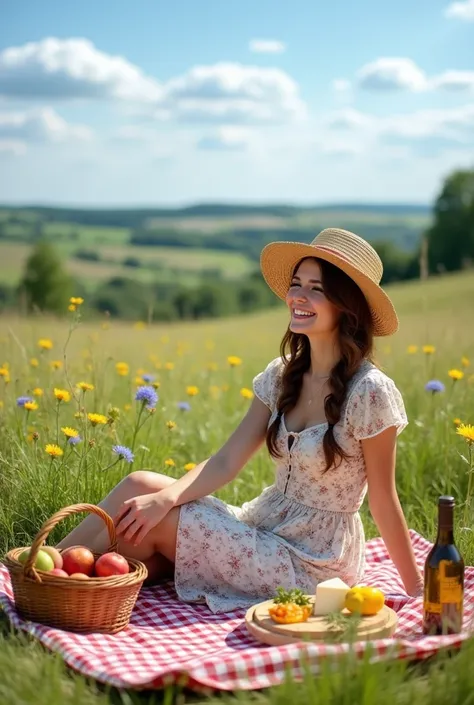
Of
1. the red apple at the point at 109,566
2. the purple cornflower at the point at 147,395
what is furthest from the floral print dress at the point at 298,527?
the purple cornflower at the point at 147,395

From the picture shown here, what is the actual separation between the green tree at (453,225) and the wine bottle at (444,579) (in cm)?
4207

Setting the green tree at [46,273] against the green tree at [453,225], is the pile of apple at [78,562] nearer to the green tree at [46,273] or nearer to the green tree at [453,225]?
the green tree at [453,225]

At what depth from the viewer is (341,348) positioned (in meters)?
4.02

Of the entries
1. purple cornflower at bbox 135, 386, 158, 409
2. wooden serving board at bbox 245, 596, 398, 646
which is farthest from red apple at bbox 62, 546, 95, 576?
purple cornflower at bbox 135, 386, 158, 409

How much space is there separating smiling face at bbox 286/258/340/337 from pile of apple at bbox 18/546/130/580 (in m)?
1.16

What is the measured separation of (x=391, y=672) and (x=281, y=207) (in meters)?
88.2

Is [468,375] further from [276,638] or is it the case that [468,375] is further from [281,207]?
[281,207]

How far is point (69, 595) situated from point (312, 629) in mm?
851

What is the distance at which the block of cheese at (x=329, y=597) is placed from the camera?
341 cm

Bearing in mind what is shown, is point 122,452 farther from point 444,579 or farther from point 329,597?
point 444,579

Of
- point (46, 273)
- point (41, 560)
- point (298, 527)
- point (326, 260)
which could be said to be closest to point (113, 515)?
point (41, 560)

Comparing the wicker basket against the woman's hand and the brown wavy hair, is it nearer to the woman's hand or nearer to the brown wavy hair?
the woman's hand

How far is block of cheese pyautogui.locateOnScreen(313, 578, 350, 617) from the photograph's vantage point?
11.2ft

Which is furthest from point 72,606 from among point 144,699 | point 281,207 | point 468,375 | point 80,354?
point 281,207
